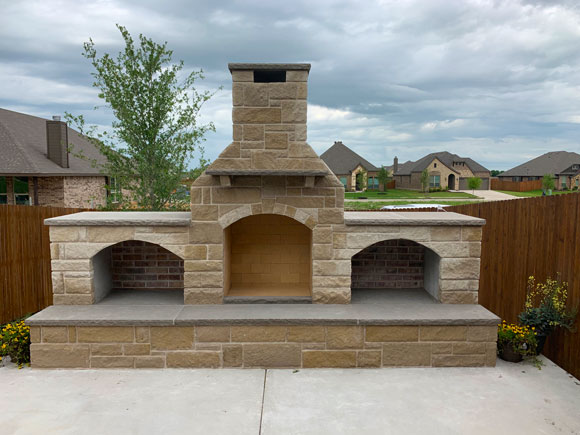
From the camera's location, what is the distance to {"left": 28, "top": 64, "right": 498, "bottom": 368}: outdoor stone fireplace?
260 inches

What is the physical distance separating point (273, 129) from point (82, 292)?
4.34m

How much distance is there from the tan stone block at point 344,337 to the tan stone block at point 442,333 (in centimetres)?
99

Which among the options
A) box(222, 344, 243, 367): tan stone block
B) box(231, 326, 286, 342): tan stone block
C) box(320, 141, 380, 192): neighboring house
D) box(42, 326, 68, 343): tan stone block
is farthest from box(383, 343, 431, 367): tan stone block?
box(320, 141, 380, 192): neighboring house

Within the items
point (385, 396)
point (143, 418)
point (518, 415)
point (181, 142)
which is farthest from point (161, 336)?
point (181, 142)

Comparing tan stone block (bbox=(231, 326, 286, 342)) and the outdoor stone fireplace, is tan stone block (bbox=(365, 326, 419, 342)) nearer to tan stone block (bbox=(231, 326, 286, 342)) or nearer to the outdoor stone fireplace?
the outdoor stone fireplace

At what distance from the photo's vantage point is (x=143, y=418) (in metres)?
5.17

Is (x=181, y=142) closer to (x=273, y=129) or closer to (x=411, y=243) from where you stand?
(x=273, y=129)

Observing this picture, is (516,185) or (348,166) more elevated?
(348,166)

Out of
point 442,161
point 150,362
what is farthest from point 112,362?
point 442,161

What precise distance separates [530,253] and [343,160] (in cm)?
4849

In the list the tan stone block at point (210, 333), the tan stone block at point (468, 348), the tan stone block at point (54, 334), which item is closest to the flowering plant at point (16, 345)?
the tan stone block at point (54, 334)

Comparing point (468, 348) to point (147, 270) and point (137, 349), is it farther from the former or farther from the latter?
point (147, 270)

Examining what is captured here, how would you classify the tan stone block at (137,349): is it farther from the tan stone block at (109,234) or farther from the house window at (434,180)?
the house window at (434,180)

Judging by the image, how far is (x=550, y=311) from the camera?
6.55 meters
